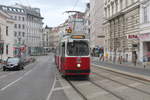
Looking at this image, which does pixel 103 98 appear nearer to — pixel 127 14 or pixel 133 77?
pixel 133 77

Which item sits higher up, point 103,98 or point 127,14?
point 127,14

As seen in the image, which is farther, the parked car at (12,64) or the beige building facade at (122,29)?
the beige building facade at (122,29)

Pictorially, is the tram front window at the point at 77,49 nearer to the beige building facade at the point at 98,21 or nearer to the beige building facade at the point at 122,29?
the beige building facade at the point at 122,29

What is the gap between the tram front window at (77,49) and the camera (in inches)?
627

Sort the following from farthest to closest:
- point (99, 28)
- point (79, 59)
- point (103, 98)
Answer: point (99, 28)
point (79, 59)
point (103, 98)

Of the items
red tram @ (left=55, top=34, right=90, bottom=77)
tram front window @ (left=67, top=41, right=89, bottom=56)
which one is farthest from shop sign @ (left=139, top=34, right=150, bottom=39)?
tram front window @ (left=67, top=41, right=89, bottom=56)

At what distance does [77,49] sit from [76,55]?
39 centimetres

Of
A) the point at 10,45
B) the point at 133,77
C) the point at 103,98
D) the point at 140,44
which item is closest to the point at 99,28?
the point at 10,45

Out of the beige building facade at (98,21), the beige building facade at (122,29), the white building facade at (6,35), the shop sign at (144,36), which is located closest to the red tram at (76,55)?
the beige building facade at (122,29)

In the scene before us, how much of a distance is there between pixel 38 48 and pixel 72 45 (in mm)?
103513

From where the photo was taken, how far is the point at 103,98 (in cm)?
965

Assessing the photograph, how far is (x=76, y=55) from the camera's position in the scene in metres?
15.9

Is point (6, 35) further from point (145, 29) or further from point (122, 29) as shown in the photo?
point (145, 29)

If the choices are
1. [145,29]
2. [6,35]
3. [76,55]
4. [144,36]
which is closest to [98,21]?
[6,35]
